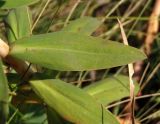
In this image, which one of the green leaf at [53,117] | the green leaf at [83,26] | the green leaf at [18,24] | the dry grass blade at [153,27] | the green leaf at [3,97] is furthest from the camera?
the dry grass blade at [153,27]

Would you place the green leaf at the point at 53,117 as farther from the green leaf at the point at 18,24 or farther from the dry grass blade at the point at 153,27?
the dry grass blade at the point at 153,27

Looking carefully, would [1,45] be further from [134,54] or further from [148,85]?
[148,85]

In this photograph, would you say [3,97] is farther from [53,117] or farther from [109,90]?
[109,90]

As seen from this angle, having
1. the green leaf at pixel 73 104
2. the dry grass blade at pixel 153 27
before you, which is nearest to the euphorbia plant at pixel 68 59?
the green leaf at pixel 73 104

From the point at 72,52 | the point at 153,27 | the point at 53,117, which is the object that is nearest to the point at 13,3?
the point at 72,52

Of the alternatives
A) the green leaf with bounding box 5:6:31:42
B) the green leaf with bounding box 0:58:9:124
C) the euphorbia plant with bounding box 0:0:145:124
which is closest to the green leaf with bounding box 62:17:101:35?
the green leaf with bounding box 5:6:31:42

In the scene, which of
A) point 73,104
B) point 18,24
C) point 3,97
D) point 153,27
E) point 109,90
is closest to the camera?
point 3,97

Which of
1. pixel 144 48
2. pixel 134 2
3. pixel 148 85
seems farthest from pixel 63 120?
pixel 134 2
